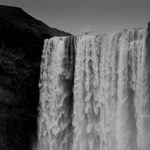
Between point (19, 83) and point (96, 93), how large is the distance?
23.3 ft

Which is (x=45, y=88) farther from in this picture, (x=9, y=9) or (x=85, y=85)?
(x=9, y=9)

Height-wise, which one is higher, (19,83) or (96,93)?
(19,83)

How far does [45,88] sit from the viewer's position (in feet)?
95.3

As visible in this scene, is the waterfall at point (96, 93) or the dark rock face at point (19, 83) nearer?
the waterfall at point (96, 93)

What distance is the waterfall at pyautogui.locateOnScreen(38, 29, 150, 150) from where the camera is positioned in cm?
2259

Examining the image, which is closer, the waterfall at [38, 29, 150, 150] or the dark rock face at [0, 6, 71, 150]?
the waterfall at [38, 29, 150, 150]

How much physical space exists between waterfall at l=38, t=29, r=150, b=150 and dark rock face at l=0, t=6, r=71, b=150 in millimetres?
816

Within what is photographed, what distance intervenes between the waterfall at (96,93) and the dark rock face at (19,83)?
0.82 m

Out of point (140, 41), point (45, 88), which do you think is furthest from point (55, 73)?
point (140, 41)

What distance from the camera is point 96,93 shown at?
25.7 metres

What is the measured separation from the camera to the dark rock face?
29.0 meters

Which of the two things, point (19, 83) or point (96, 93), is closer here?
point (96, 93)

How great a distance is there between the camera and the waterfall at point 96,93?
2259 cm

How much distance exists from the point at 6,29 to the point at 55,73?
5829 mm
